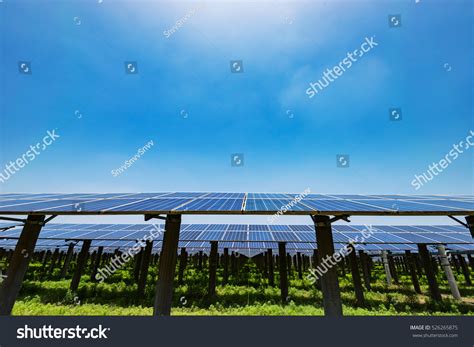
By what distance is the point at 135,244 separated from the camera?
22078 mm

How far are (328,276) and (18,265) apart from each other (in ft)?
36.1

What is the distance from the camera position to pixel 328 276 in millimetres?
7516

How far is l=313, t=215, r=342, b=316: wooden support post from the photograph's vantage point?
7285mm

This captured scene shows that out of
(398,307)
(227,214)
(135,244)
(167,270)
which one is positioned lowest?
(398,307)

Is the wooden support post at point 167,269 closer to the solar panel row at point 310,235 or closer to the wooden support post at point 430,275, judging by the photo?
the solar panel row at point 310,235

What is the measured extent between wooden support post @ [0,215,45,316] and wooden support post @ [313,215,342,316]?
413 inches

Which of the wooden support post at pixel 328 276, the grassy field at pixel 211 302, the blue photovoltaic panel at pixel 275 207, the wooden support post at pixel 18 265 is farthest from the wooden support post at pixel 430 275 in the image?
the wooden support post at pixel 18 265

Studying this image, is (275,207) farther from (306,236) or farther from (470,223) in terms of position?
(306,236)

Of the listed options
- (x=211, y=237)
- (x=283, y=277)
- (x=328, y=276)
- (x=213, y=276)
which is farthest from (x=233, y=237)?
(x=328, y=276)
